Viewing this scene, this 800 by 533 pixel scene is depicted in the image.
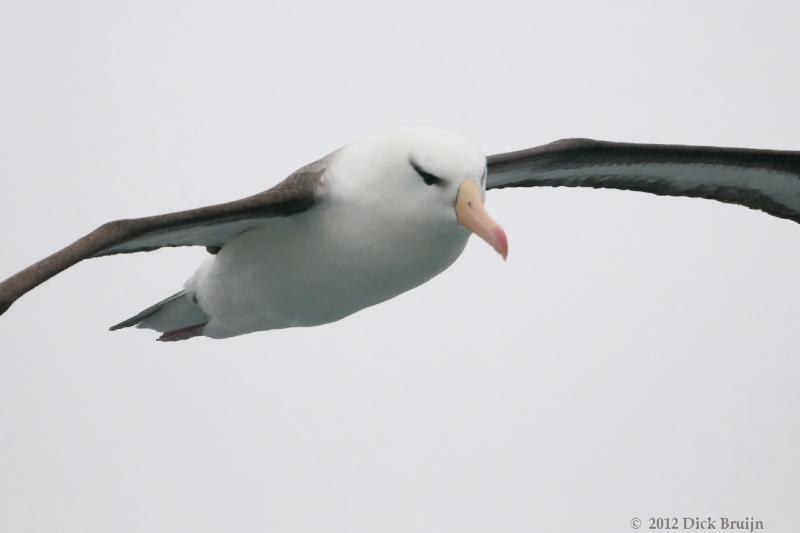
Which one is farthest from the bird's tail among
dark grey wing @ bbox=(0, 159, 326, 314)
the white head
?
the white head

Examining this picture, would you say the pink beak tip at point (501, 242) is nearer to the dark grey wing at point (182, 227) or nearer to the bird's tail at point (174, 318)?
the dark grey wing at point (182, 227)

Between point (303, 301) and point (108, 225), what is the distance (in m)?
1.65

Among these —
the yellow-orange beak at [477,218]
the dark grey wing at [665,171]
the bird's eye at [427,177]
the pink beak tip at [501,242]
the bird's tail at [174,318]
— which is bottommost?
the pink beak tip at [501,242]

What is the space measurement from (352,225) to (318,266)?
56 centimetres

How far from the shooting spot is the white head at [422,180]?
773cm

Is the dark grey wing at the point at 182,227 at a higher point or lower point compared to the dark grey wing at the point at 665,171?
lower

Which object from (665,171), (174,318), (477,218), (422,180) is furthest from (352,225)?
(665,171)

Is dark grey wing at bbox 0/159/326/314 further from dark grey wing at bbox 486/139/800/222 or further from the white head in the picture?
dark grey wing at bbox 486/139/800/222

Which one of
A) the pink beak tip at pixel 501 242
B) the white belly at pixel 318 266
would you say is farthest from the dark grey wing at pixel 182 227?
the pink beak tip at pixel 501 242

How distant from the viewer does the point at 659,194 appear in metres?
11.5

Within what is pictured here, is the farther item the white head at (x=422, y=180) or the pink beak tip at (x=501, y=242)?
the white head at (x=422, y=180)

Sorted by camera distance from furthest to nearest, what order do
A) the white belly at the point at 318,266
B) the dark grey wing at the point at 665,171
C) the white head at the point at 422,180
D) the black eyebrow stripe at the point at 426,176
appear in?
1. the dark grey wing at the point at 665,171
2. the white belly at the point at 318,266
3. the black eyebrow stripe at the point at 426,176
4. the white head at the point at 422,180

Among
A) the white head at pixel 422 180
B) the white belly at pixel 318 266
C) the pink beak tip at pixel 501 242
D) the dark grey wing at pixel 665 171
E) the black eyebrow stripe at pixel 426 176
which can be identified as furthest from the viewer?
the dark grey wing at pixel 665 171

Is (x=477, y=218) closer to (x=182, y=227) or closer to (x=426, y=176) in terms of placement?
(x=426, y=176)
